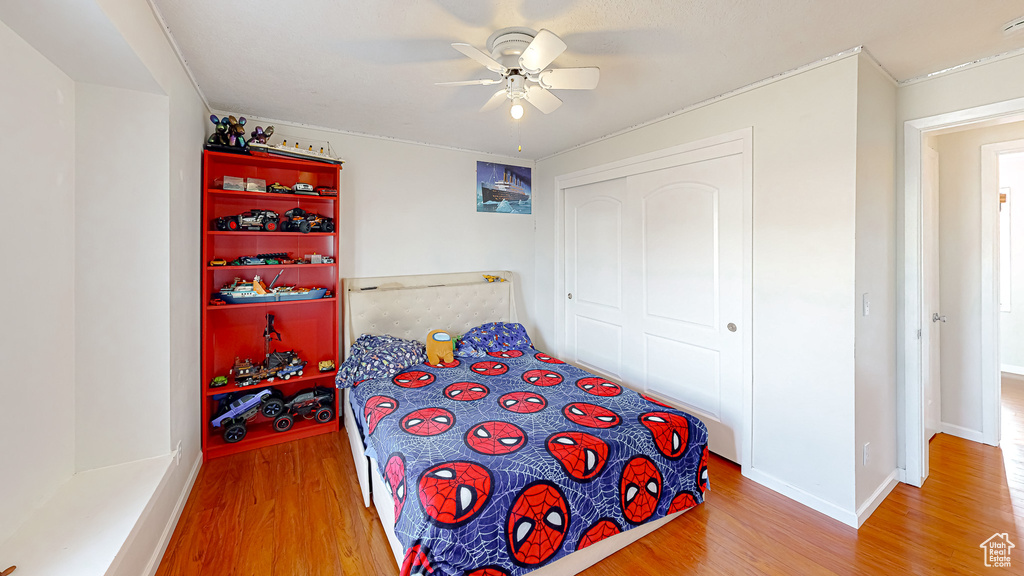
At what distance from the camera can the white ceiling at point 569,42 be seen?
167 centimetres

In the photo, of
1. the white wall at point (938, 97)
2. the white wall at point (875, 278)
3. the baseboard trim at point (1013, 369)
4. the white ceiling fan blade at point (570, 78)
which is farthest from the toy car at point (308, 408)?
the baseboard trim at point (1013, 369)

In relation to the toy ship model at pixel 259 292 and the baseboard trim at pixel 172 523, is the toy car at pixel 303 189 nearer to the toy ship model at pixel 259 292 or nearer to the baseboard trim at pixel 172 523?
the toy ship model at pixel 259 292

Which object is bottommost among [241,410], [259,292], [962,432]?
[962,432]

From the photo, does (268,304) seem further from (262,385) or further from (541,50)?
(541,50)

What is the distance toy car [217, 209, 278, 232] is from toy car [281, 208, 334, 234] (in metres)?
0.09

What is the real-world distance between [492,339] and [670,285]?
161cm

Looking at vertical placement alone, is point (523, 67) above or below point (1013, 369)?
above

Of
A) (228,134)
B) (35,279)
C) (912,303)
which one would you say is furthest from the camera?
(228,134)

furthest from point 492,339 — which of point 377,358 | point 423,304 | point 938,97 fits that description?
point 938,97

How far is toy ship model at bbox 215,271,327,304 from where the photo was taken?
110 inches

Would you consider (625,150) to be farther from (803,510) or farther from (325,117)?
(803,510)

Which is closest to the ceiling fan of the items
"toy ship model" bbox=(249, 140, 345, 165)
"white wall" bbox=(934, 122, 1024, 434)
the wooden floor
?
"toy ship model" bbox=(249, 140, 345, 165)

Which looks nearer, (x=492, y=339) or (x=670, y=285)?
(x=670, y=285)

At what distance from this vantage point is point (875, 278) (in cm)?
221
